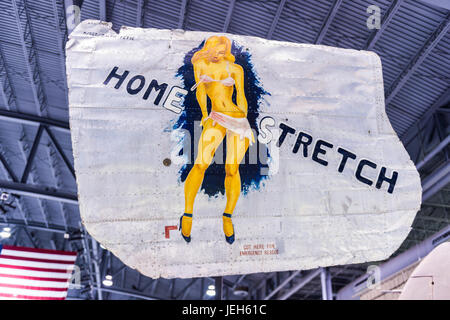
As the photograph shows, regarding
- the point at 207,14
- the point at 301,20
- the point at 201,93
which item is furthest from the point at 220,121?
the point at 207,14

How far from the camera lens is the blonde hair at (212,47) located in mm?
4295

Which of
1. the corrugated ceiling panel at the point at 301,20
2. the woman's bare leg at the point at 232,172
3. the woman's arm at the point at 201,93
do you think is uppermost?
the corrugated ceiling panel at the point at 301,20

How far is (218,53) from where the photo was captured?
14.2 feet

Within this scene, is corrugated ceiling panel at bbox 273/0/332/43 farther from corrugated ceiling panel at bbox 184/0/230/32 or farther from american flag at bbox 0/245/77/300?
american flag at bbox 0/245/77/300

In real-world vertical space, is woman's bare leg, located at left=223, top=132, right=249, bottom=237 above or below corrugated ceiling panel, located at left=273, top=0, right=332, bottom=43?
below

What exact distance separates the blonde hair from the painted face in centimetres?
3

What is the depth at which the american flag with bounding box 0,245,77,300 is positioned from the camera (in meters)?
13.7

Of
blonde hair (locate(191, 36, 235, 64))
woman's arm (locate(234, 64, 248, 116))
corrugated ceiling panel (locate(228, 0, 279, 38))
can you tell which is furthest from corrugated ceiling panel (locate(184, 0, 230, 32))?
woman's arm (locate(234, 64, 248, 116))

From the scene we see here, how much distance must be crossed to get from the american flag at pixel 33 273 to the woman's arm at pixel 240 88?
12003mm

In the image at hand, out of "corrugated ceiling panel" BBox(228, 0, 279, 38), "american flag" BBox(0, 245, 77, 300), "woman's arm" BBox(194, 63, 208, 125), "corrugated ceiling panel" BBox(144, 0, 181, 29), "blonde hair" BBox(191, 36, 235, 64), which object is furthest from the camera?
"american flag" BBox(0, 245, 77, 300)

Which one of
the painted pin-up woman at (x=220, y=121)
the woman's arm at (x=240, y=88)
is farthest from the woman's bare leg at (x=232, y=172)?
the woman's arm at (x=240, y=88)

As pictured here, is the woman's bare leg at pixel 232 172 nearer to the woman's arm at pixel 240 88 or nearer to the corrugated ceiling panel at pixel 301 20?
the woman's arm at pixel 240 88

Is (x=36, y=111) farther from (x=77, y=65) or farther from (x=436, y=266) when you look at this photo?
(x=436, y=266)

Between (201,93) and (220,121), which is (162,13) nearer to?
(201,93)
